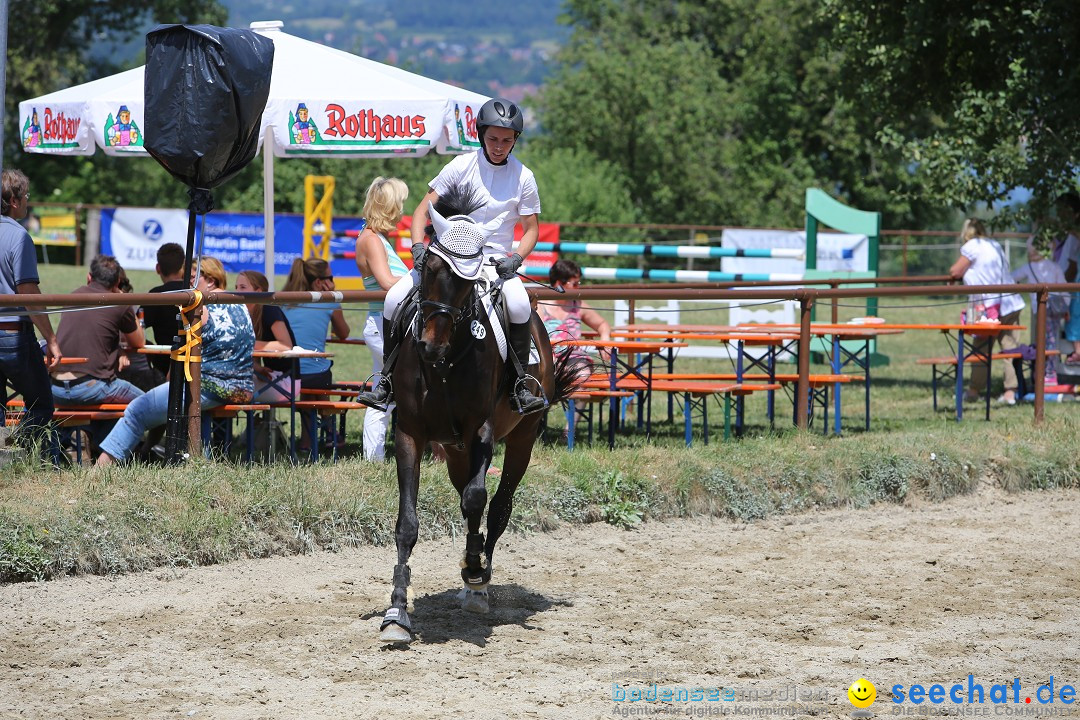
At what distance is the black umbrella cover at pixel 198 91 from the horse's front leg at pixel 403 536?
2.67 m

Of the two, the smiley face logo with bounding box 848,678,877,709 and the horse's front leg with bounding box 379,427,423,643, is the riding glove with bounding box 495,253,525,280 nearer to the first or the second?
the horse's front leg with bounding box 379,427,423,643

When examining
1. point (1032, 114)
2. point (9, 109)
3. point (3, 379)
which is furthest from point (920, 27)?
point (9, 109)

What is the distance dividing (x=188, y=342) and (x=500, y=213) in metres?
2.33

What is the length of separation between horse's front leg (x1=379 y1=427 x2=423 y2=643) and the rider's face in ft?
4.71

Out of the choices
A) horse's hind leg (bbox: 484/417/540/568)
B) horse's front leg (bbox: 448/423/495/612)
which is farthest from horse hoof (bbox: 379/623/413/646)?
horse's hind leg (bbox: 484/417/540/568)

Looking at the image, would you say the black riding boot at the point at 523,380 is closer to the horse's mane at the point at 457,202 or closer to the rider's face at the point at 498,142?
the horse's mane at the point at 457,202

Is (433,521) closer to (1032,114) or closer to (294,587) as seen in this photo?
(294,587)

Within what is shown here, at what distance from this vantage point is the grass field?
6574 millimetres

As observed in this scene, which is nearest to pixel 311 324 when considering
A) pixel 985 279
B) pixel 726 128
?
pixel 985 279

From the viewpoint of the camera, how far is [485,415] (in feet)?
19.0

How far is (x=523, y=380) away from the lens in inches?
236

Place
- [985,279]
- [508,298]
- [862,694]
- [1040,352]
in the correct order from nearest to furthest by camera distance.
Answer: [862,694]
[508,298]
[1040,352]
[985,279]

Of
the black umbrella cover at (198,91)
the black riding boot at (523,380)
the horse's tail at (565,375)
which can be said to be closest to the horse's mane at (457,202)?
the black riding boot at (523,380)

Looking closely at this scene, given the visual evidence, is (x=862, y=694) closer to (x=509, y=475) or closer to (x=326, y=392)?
(x=509, y=475)
